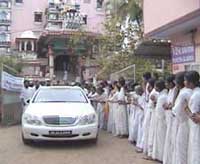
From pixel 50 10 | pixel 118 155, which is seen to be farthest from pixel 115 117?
pixel 50 10

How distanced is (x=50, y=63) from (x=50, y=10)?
19.4 ft

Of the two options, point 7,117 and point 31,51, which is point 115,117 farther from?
point 31,51

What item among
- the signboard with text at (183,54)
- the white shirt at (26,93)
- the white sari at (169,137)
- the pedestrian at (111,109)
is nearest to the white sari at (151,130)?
the white sari at (169,137)

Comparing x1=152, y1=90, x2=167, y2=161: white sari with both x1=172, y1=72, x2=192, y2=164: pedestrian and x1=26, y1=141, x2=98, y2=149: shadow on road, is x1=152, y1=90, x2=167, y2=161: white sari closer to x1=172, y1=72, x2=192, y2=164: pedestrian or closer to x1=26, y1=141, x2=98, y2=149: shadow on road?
x1=172, y1=72, x2=192, y2=164: pedestrian

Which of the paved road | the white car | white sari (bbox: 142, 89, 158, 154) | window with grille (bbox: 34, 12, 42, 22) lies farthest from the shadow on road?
window with grille (bbox: 34, 12, 42, 22)

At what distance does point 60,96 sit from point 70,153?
2.55 m

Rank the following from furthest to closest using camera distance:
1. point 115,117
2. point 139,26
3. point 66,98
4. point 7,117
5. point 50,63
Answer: point 50,63 < point 139,26 < point 7,117 < point 115,117 < point 66,98

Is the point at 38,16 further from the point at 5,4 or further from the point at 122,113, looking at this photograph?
the point at 122,113

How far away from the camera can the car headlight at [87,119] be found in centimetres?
1088

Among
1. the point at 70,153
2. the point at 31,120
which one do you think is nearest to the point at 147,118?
the point at 70,153

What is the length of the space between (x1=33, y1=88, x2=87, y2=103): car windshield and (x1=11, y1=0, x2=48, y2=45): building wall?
37984 mm

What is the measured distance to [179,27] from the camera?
39.2 ft

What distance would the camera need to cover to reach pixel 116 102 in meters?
13.2

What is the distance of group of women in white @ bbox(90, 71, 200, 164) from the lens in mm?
7209
